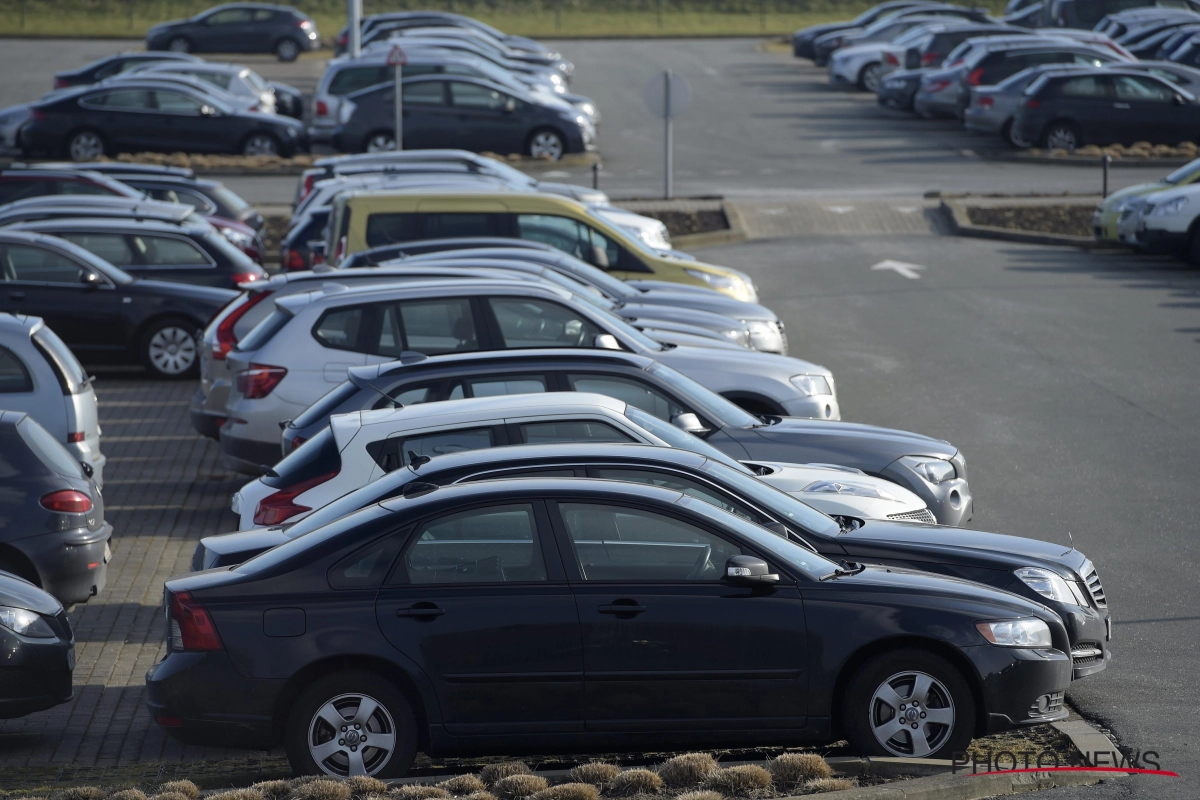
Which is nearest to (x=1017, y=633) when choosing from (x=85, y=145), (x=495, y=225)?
(x=495, y=225)

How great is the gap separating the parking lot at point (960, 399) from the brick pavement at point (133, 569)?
0.8 inches

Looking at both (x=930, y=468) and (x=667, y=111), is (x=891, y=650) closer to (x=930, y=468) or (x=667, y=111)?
(x=930, y=468)

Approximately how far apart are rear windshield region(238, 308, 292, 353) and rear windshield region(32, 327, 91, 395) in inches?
51.9

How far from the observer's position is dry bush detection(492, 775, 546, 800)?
18.8 ft

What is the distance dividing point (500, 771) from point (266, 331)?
6.44 metres

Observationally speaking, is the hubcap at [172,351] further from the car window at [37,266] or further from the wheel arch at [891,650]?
the wheel arch at [891,650]

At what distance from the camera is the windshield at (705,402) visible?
9.55m

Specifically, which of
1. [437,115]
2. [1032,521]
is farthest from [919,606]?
[437,115]

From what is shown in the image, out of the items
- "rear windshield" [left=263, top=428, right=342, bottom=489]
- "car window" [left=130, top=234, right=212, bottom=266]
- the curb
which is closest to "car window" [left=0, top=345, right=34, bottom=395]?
"rear windshield" [left=263, top=428, right=342, bottom=489]

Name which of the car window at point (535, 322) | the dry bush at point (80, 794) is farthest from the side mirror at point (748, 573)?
the car window at point (535, 322)

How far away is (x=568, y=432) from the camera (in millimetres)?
8250

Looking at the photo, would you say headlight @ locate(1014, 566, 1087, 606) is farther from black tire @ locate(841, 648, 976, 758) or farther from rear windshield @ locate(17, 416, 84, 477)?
rear windshield @ locate(17, 416, 84, 477)

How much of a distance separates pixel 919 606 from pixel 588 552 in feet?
4.78

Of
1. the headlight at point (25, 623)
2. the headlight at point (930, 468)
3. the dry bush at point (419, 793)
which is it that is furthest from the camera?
the headlight at point (930, 468)
